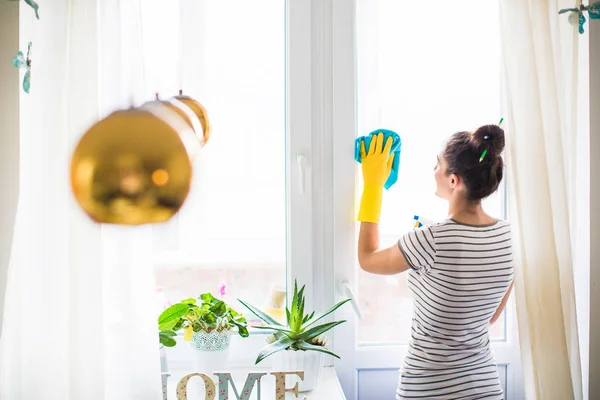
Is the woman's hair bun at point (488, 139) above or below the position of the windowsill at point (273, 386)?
above

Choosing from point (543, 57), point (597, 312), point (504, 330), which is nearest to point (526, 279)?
point (597, 312)

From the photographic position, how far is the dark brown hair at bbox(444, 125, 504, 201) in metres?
1.31

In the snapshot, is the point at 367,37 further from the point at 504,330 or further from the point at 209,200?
the point at 504,330

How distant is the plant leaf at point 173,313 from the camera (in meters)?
1.39

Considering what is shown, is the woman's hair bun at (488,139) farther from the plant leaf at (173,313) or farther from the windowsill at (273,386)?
the plant leaf at (173,313)

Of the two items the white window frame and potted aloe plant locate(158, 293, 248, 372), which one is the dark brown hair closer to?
the white window frame

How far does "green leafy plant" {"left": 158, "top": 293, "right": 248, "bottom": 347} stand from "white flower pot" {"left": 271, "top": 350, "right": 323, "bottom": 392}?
0.13 metres

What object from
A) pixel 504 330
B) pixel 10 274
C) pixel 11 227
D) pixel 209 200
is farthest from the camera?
pixel 504 330

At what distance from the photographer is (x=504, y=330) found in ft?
5.28

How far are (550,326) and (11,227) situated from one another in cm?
138

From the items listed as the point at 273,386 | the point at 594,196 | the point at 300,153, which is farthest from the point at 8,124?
the point at 594,196

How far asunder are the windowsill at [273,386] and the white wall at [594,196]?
2.25 feet

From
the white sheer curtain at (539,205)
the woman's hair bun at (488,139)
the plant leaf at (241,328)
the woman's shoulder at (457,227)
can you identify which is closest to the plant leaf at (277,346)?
the plant leaf at (241,328)

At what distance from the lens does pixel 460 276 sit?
4.25 ft
